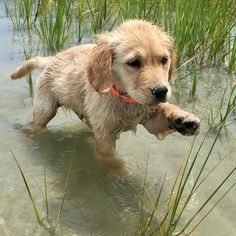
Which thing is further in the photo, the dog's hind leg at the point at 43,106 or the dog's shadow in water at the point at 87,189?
the dog's hind leg at the point at 43,106

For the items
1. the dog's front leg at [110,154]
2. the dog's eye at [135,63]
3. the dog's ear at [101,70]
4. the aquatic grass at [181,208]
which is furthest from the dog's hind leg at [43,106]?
the aquatic grass at [181,208]

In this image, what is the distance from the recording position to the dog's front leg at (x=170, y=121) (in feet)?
10.1

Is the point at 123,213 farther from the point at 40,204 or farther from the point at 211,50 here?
the point at 211,50

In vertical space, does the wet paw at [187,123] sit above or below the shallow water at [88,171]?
above

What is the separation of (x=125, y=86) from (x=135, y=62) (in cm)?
20

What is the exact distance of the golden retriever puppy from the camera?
10.1ft

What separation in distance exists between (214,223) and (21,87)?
10.4ft

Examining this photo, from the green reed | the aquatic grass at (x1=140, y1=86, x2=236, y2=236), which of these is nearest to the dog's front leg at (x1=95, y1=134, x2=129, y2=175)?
the aquatic grass at (x1=140, y1=86, x2=236, y2=236)

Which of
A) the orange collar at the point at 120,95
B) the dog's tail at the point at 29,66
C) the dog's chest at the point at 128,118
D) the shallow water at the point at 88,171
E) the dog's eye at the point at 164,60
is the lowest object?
the shallow water at the point at 88,171

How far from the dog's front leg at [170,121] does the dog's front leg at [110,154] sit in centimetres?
31

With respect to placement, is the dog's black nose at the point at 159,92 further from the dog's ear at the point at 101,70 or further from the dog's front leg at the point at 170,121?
the dog's ear at the point at 101,70

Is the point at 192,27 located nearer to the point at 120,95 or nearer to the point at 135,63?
the point at 120,95

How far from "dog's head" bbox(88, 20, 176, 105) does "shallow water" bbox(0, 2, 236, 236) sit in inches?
26.5

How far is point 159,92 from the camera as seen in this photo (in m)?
2.97
